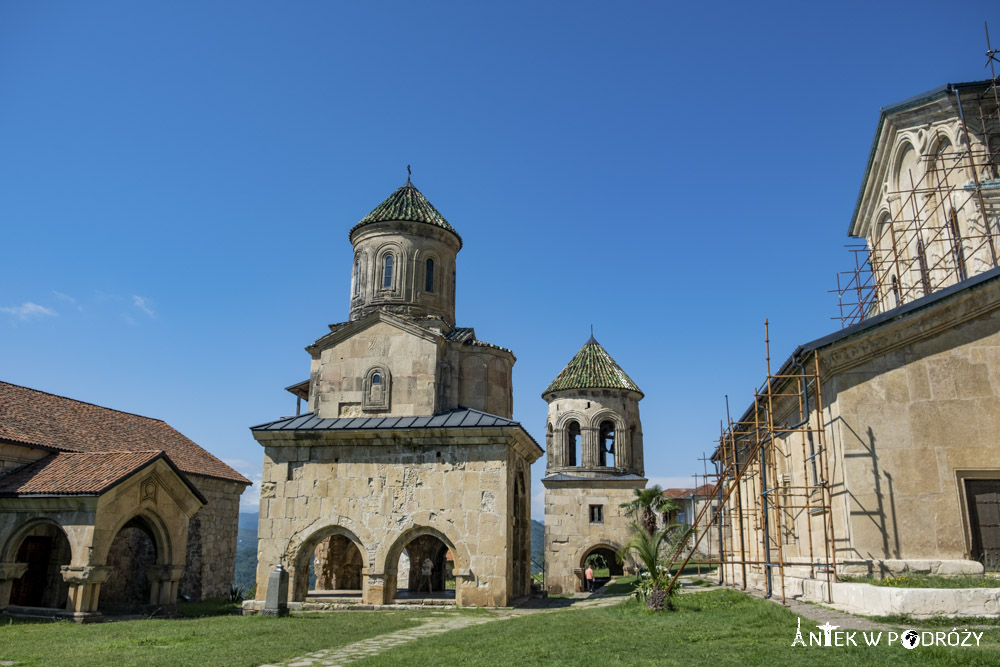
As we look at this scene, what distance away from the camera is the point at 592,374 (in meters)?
30.5

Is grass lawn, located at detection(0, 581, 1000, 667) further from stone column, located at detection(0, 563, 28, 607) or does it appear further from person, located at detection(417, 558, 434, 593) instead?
person, located at detection(417, 558, 434, 593)

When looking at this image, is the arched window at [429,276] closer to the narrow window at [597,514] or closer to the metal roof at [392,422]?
the metal roof at [392,422]

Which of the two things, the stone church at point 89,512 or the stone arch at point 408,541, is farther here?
the stone arch at point 408,541

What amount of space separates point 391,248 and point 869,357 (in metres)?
12.0

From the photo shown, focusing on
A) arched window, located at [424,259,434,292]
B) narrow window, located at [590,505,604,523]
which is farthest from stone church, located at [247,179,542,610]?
narrow window, located at [590,505,604,523]

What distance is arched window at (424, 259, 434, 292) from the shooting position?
62.6 feet

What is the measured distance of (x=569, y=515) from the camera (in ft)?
95.1

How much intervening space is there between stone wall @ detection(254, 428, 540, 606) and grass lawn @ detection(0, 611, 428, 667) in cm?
164

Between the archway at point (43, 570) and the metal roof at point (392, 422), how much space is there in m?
5.73

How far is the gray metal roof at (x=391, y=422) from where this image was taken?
15.5 metres

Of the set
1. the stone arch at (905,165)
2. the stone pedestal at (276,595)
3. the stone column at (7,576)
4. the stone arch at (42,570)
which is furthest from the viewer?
the stone arch at (42,570)

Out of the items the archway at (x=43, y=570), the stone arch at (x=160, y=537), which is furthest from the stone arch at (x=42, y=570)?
the stone arch at (x=160, y=537)

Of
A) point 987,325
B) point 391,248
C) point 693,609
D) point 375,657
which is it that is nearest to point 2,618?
point 375,657

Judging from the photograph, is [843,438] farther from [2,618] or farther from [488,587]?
[2,618]
